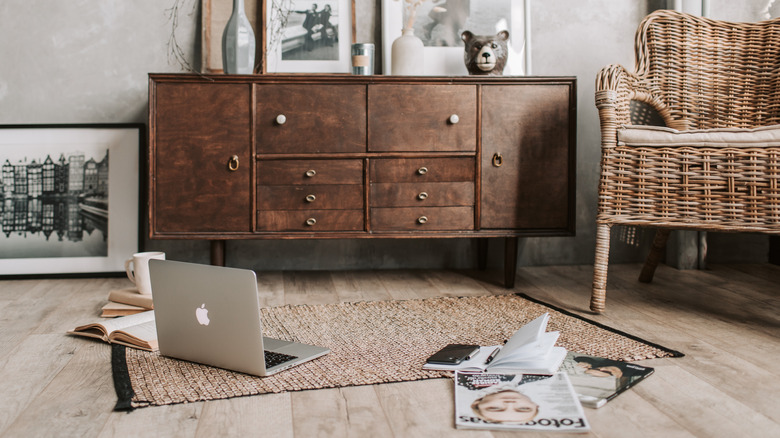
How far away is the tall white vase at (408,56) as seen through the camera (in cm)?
241

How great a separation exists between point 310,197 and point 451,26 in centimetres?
98

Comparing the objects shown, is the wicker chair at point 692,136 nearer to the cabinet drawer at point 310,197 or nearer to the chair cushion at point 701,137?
the chair cushion at point 701,137

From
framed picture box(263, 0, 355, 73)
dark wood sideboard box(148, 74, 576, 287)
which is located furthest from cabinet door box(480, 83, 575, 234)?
framed picture box(263, 0, 355, 73)

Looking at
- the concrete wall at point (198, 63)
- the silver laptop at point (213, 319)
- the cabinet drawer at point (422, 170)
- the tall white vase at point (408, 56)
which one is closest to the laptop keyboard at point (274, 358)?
the silver laptop at point (213, 319)

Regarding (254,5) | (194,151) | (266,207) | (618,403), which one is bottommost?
(618,403)

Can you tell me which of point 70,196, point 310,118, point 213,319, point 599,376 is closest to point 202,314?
point 213,319

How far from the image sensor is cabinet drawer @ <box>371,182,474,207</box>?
7.25 ft

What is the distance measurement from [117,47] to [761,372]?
2.43m

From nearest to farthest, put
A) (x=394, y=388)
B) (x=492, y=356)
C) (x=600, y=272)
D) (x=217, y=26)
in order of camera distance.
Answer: (x=394, y=388)
(x=492, y=356)
(x=600, y=272)
(x=217, y=26)

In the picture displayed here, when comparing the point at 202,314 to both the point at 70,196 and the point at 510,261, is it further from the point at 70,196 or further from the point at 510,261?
the point at 70,196

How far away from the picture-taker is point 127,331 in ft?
5.02

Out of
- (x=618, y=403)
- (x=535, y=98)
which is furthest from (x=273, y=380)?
(x=535, y=98)

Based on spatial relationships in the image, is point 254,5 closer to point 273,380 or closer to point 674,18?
point 674,18

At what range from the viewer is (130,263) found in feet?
6.42
